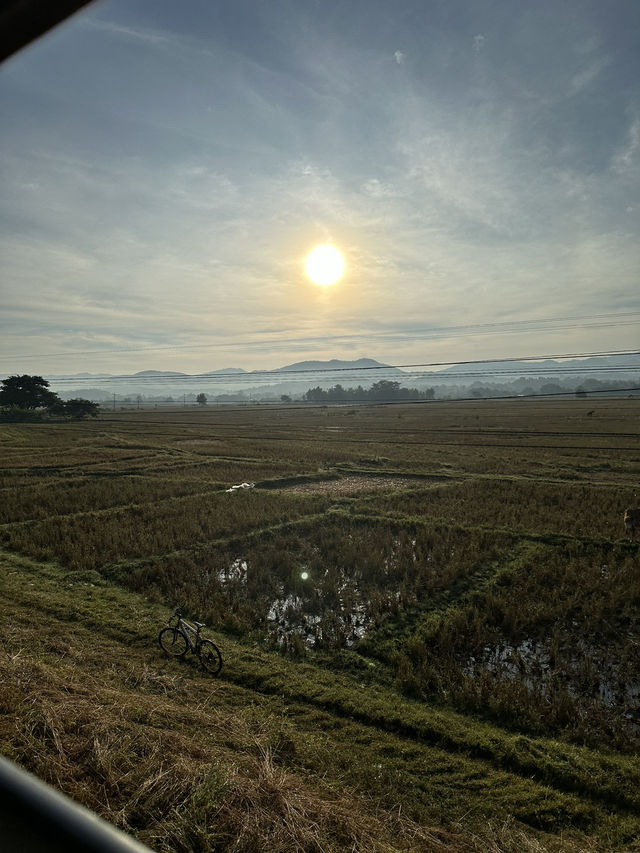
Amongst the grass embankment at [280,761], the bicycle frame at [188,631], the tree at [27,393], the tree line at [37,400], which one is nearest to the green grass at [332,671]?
the grass embankment at [280,761]

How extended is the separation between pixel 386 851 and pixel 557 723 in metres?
3.66

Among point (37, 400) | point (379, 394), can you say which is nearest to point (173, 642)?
point (37, 400)

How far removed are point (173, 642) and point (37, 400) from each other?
277ft

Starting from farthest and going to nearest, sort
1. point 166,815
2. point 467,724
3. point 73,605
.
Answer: point 73,605, point 467,724, point 166,815

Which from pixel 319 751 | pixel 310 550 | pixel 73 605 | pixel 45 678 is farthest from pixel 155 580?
pixel 319 751

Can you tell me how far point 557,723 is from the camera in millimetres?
6480

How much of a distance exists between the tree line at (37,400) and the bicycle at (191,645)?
77094 mm

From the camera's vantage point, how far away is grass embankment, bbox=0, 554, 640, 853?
396cm

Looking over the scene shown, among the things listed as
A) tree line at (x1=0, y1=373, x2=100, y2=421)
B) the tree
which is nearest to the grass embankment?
tree line at (x1=0, y1=373, x2=100, y2=421)

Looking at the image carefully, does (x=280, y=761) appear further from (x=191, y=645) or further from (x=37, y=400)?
(x=37, y=400)

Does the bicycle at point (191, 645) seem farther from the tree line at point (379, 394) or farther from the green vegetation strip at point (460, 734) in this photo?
the tree line at point (379, 394)

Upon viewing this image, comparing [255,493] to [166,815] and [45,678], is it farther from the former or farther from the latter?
[166,815]

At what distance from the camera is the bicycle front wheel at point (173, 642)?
7.86 meters

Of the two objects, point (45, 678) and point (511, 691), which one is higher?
point (45, 678)
